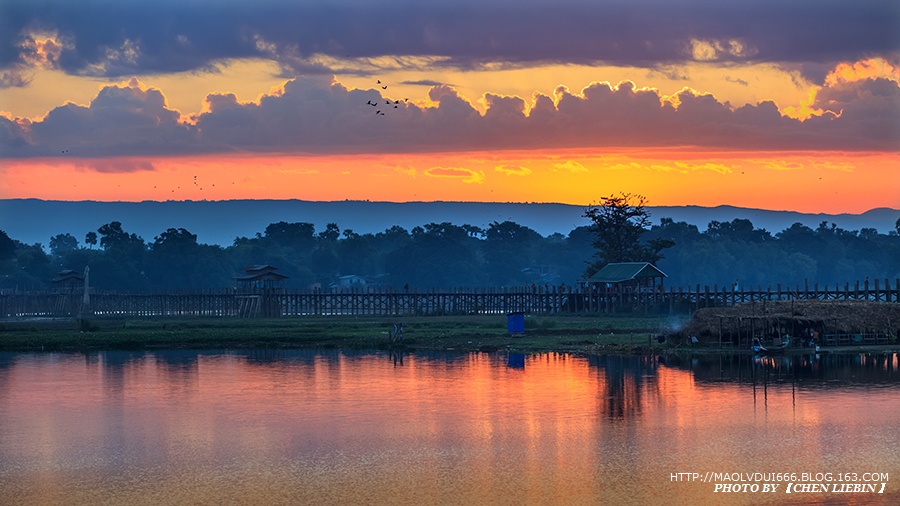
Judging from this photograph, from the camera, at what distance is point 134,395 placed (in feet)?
167

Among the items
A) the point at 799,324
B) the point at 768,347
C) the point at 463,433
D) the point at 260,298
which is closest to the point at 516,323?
the point at 768,347

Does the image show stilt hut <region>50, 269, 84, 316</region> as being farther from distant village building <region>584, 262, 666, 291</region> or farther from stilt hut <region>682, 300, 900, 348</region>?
stilt hut <region>682, 300, 900, 348</region>

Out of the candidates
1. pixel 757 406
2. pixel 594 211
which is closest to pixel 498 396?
pixel 757 406

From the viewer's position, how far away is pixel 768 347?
208 feet

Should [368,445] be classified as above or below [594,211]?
below

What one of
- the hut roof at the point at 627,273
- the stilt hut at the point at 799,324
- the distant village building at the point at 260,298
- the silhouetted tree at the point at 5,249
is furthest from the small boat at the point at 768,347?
the silhouetted tree at the point at 5,249

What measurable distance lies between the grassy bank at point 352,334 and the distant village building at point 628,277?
17.6ft

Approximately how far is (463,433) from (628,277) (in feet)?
199

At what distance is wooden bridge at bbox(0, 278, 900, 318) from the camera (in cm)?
9555

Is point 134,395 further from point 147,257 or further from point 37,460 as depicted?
point 147,257

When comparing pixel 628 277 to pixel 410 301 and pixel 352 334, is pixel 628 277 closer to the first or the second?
pixel 352 334

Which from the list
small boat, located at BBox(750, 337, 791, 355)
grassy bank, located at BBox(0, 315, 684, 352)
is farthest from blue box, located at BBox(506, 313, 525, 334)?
small boat, located at BBox(750, 337, 791, 355)

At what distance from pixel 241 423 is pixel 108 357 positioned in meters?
29.7

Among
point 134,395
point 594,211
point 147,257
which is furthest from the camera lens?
point 147,257
